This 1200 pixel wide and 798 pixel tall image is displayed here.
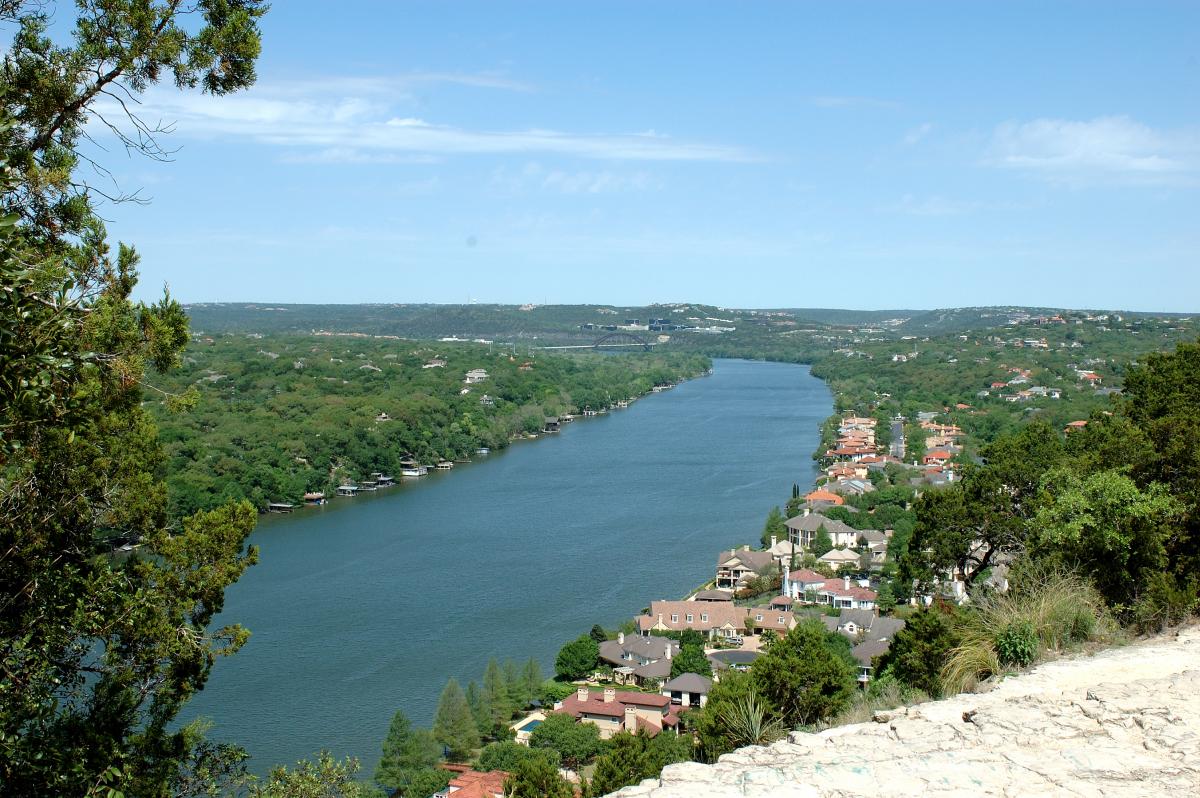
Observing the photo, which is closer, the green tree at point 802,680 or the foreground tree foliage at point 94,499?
the foreground tree foliage at point 94,499

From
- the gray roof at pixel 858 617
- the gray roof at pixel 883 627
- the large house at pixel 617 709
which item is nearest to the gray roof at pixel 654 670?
the large house at pixel 617 709

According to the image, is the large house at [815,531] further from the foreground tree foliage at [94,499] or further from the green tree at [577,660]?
the foreground tree foliage at [94,499]

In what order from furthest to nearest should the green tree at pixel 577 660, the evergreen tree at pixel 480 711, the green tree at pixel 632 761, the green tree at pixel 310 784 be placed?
the green tree at pixel 577 660, the evergreen tree at pixel 480 711, the green tree at pixel 632 761, the green tree at pixel 310 784

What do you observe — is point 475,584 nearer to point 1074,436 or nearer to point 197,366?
point 1074,436

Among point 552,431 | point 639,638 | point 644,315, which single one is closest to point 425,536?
point 639,638

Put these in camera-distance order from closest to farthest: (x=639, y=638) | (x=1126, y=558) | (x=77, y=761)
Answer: (x=77, y=761), (x=1126, y=558), (x=639, y=638)

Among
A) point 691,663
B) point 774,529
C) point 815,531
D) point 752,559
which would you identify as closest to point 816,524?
point 815,531

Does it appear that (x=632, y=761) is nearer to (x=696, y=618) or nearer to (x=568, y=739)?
(x=568, y=739)
